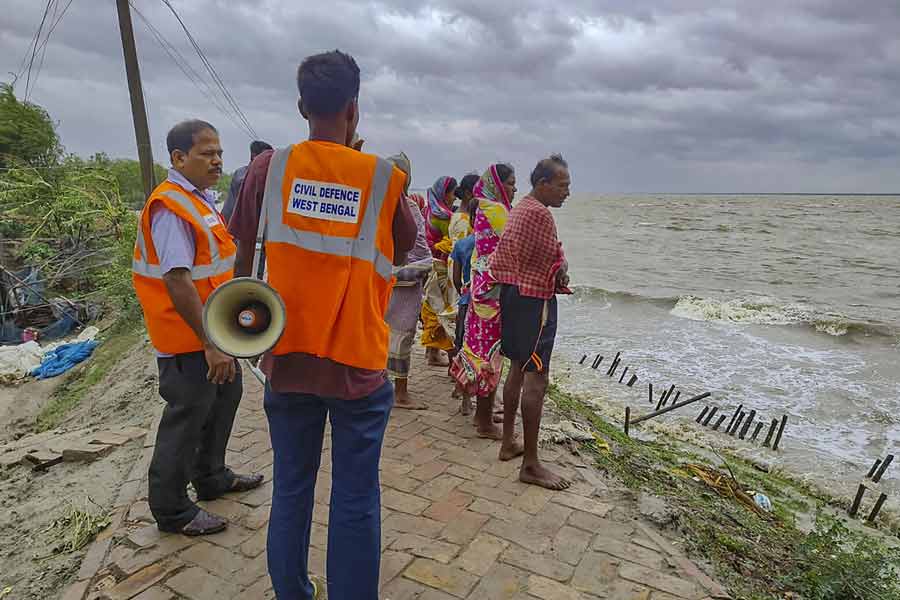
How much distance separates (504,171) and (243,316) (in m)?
2.43

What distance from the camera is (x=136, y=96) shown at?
25.6 feet

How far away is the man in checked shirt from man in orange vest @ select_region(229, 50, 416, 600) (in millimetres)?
1500

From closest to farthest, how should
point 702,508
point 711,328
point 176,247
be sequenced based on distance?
point 176,247 → point 702,508 → point 711,328

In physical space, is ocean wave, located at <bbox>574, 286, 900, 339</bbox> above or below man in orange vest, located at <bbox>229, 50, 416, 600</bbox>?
below

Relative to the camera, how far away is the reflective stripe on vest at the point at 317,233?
1.78m

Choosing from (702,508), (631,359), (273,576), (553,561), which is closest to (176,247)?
(273,576)

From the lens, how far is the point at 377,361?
6.11 ft

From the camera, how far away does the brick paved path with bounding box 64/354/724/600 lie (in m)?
2.46

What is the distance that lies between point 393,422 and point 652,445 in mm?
3213

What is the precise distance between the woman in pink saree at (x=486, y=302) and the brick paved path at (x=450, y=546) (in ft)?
1.73

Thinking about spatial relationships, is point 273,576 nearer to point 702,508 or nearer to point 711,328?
point 702,508

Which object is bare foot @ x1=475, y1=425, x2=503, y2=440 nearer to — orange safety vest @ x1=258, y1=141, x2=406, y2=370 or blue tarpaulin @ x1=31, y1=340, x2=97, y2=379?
orange safety vest @ x1=258, y1=141, x2=406, y2=370

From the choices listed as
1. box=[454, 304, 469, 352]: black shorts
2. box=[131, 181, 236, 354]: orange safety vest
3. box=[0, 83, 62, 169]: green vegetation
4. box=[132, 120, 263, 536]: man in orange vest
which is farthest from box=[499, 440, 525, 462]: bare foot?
box=[0, 83, 62, 169]: green vegetation

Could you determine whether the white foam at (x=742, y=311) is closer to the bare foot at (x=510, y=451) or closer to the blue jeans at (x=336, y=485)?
the bare foot at (x=510, y=451)
